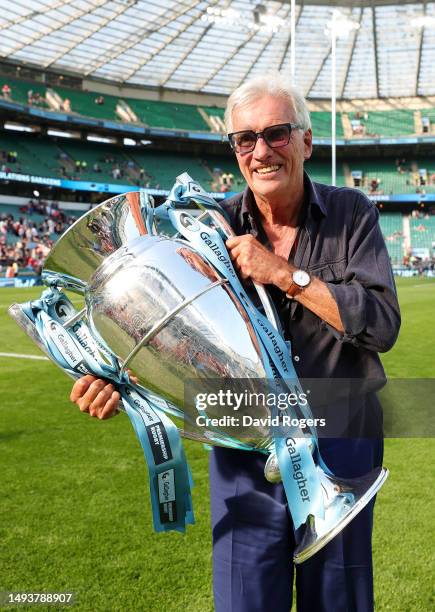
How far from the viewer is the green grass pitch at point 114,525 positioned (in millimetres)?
2502

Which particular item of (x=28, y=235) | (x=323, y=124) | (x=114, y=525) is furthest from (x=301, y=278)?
(x=323, y=124)

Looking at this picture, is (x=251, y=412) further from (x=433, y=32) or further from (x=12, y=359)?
(x=433, y=32)

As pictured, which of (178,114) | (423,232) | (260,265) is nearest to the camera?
(260,265)

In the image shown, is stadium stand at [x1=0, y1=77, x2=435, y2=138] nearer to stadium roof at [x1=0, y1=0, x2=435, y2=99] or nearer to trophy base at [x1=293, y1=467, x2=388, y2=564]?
stadium roof at [x1=0, y1=0, x2=435, y2=99]

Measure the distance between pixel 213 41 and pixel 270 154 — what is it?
36.2m

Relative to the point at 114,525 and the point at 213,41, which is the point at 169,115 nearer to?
the point at 213,41

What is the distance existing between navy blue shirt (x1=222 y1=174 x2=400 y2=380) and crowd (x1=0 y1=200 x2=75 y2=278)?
22.4 meters

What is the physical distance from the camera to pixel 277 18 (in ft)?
107

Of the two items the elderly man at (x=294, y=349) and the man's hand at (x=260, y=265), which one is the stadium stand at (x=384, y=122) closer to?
the elderly man at (x=294, y=349)

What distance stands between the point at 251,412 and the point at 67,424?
12.5ft

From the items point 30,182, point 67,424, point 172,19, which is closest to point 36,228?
point 30,182

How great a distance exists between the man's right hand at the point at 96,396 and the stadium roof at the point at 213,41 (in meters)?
29.3

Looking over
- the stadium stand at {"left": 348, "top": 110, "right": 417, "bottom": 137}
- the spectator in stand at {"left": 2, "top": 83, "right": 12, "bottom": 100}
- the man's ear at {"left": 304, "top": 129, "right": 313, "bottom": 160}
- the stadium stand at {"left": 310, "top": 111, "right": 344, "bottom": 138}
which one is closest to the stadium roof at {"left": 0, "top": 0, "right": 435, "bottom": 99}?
the spectator in stand at {"left": 2, "top": 83, "right": 12, "bottom": 100}

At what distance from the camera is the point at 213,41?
34.6 m
